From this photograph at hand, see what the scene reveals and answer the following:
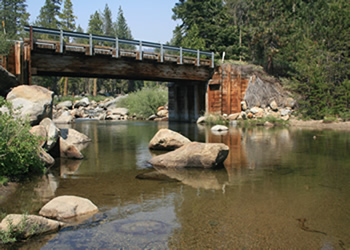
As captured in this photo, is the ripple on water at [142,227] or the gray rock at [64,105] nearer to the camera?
the ripple on water at [142,227]

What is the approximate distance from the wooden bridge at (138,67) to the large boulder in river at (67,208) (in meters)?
13.1

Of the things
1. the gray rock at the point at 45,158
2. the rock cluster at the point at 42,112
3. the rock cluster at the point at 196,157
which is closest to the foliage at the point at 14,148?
the gray rock at the point at 45,158

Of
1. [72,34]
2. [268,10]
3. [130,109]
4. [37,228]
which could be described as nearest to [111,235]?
[37,228]

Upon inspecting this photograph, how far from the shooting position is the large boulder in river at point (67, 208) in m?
5.24

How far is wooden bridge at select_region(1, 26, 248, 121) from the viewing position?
19391 millimetres

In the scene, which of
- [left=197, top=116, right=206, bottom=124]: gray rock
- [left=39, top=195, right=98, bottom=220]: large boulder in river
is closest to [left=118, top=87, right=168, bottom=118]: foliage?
[left=197, top=116, right=206, bottom=124]: gray rock

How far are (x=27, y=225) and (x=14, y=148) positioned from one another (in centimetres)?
284

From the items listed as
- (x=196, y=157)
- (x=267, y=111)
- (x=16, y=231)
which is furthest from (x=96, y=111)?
(x=16, y=231)

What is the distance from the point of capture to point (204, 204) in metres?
5.96

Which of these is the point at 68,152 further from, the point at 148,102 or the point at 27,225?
the point at 148,102

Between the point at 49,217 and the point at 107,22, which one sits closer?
the point at 49,217

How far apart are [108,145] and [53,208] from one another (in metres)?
9.30

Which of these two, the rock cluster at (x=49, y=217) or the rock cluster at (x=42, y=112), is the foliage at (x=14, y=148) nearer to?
the rock cluster at (x=49, y=217)

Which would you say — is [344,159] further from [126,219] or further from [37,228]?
[37,228]
